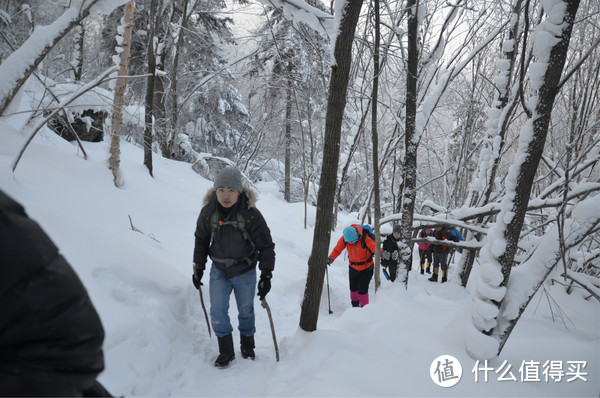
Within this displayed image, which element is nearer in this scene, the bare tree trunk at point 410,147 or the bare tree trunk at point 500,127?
the bare tree trunk at point 410,147

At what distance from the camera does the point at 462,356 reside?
2.87 meters

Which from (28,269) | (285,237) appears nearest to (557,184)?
(28,269)

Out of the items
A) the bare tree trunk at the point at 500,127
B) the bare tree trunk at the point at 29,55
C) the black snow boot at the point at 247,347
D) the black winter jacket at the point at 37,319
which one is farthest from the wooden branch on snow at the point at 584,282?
the bare tree trunk at the point at 29,55

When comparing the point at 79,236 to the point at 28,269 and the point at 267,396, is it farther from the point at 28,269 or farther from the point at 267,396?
the point at 28,269

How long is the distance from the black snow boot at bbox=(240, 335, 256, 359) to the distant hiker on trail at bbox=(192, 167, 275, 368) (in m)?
0.01

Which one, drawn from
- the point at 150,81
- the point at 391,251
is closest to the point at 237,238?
the point at 391,251

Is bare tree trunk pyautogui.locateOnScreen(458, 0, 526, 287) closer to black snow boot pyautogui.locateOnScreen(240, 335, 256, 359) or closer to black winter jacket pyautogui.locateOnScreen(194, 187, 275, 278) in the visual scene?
black winter jacket pyautogui.locateOnScreen(194, 187, 275, 278)

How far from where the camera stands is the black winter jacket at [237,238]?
11.1ft

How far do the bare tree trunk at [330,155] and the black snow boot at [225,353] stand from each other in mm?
818

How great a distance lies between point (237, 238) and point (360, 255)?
310 cm

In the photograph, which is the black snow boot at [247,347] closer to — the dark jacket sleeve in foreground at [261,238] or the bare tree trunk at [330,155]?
the bare tree trunk at [330,155]

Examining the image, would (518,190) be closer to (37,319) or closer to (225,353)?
(37,319)

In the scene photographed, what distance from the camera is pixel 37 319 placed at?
750 millimetres

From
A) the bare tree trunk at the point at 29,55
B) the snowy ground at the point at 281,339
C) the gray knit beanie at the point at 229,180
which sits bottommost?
the snowy ground at the point at 281,339
